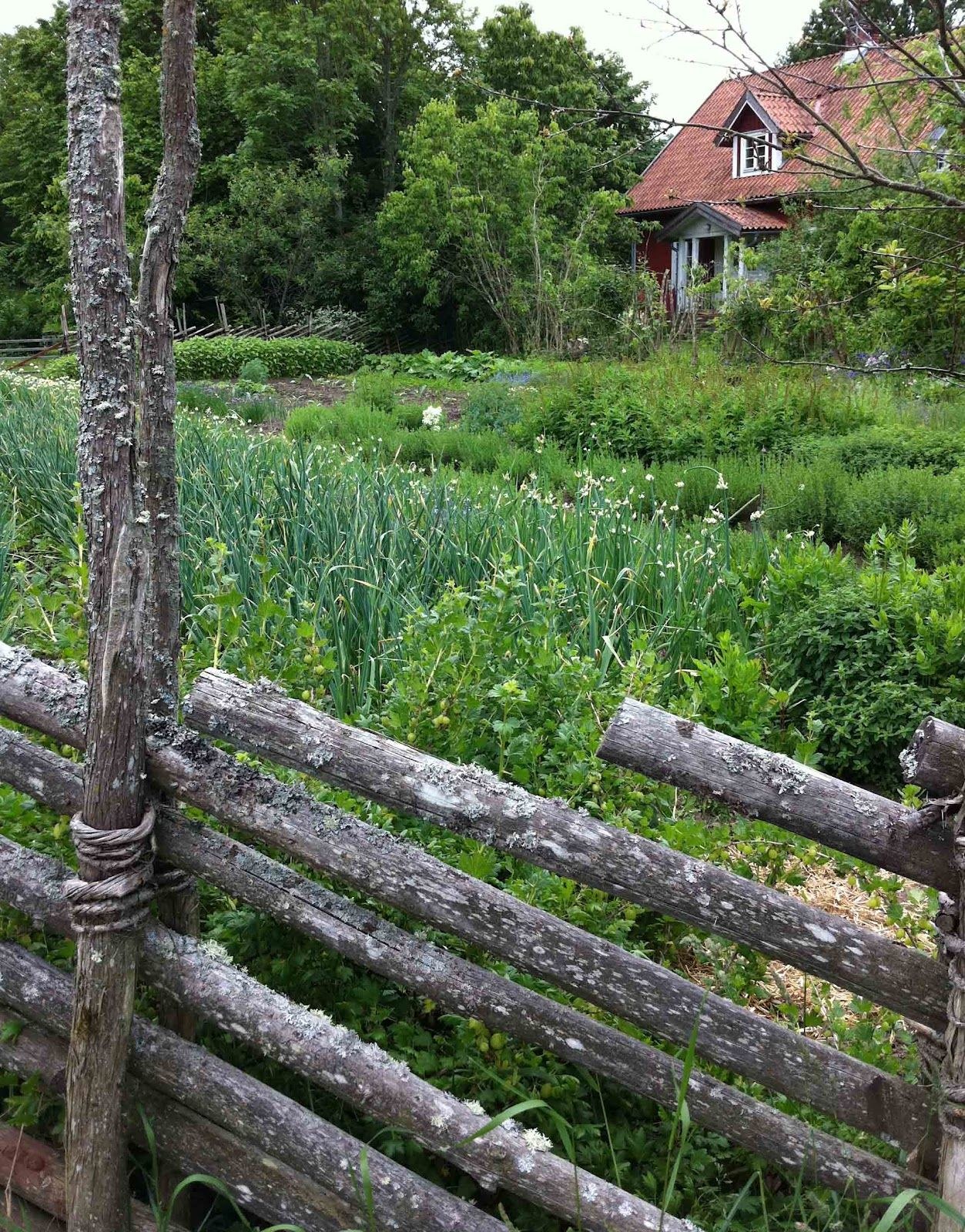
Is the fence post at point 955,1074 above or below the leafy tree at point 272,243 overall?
below

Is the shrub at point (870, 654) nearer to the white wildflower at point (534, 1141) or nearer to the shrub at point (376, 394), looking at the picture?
the white wildflower at point (534, 1141)

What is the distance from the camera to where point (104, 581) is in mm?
1981

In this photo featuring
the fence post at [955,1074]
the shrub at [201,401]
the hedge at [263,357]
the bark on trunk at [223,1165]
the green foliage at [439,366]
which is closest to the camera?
the fence post at [955,1074]

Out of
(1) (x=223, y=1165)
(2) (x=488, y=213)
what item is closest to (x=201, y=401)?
(1) (x=223, y=1165)

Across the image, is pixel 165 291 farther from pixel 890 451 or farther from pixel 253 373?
pixel 253 373

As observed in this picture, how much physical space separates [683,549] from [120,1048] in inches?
Answer: 140

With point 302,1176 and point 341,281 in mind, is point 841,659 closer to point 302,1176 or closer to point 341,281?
point 302,1176

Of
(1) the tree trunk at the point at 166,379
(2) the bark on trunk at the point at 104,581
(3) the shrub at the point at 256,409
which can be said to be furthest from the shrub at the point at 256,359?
(2) the bark on trunk at the point at 104,581

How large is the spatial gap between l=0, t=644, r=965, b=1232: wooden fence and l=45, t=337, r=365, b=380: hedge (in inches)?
758

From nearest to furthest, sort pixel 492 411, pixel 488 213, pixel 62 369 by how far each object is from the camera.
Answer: pixel 492 411
pixel 62 369
pixel 488 213

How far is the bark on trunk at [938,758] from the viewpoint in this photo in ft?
5.69

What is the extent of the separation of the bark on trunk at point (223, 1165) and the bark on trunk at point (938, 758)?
1272 mm

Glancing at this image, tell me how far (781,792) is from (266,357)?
2208cm

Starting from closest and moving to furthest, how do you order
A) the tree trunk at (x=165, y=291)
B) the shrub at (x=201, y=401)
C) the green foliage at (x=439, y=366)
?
the tree trunk at (x=165, y=291), the shrub at (x=201, y=401), the green foliage at (x=439, y=366)
